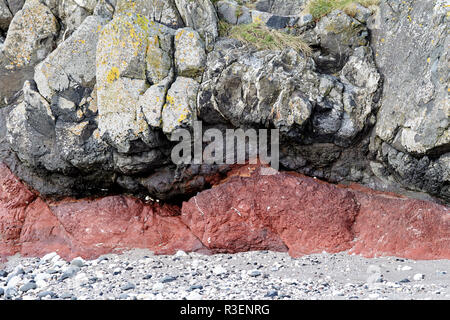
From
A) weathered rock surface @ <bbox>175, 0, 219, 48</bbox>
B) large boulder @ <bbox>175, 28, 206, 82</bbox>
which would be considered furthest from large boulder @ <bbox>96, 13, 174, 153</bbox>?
weathered rock surface @ <bbox>175, 0, 219, 48</bbox>

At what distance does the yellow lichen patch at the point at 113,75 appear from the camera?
812cm

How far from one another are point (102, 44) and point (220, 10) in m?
2.78

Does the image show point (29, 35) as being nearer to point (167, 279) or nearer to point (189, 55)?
point (189, 55)

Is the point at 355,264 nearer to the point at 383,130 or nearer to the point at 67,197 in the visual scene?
the point at 383,130

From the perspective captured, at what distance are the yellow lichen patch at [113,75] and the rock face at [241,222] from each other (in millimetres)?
2523

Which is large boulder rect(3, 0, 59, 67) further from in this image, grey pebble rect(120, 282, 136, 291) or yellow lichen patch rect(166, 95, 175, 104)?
grey pebble rect(120, 282, 136, 291)

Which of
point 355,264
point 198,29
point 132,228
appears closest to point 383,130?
point 355,264

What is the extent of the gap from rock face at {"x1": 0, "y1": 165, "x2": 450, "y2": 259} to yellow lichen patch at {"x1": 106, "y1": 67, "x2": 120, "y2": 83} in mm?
2523

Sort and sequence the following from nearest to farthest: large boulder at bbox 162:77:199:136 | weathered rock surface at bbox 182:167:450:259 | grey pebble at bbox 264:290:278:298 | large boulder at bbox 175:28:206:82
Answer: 1. grey pebble at bbox 264:290:278:298
2. weathered rock surface at bbox 182:167:450:259
3. large boulder at bbox 162:77:199:136
4. large boulder at bbox 175:28:206:82

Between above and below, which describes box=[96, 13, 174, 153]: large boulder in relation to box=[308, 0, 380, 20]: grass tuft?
below

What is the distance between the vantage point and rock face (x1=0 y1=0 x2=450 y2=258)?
7.56m

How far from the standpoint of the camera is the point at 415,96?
7.27 metres

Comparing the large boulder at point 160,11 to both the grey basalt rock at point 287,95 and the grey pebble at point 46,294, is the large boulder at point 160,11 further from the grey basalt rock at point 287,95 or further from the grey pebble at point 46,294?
the grey pebble at point 46,294

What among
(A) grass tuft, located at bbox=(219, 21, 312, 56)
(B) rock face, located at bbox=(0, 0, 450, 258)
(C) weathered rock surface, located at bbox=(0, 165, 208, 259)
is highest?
(A) grass tuft, located at bbox=(219, 21, 312, 56)
